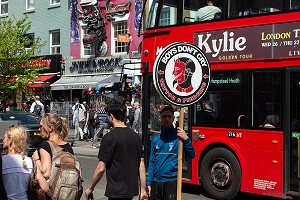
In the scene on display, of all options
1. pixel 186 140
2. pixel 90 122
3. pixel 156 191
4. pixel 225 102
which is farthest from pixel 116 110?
pixel 90 122

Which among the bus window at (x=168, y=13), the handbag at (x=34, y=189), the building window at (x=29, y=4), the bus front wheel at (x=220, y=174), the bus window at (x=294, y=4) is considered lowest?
the bus front wheel at (x=220, y=174)

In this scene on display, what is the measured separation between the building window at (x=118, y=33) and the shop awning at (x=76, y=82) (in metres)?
1.63

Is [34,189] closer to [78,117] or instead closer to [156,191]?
[156,191]

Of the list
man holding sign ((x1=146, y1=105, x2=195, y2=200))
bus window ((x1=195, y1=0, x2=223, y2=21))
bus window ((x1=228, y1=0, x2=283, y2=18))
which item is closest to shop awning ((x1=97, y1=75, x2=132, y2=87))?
bus window ((x1=195, y1=0, x2=223, y2=21))

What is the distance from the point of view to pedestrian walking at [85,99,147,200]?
507 cm

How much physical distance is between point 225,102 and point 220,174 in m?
1.37

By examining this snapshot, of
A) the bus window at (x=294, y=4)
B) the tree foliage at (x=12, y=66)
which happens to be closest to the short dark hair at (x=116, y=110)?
the bus window at (x=294, y=4)

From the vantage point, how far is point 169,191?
19.9 ft

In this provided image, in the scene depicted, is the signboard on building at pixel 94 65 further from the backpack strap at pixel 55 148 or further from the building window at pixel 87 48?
the backpack strap at pixel 55 148

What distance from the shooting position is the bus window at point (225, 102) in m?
9.18

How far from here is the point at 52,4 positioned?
96.1 feet

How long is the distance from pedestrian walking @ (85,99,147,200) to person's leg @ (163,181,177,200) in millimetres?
901

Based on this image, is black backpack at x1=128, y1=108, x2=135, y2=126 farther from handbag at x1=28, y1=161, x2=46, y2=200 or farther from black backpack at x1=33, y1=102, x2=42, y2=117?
handbag at x1=28, y1=161, x2=46, y2=200

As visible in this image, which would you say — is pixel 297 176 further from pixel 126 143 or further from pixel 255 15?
pixel 126 143
